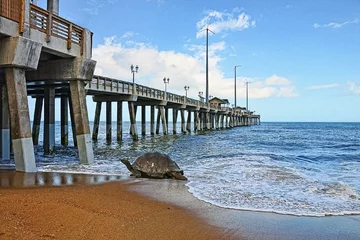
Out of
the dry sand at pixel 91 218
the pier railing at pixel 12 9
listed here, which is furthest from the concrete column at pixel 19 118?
the dry sand at pixel 91 218

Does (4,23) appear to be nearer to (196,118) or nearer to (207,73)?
(196,118)

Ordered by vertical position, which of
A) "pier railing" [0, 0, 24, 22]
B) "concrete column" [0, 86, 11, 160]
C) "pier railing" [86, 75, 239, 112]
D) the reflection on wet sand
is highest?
"pier railing" [0, 0, 24, 22]

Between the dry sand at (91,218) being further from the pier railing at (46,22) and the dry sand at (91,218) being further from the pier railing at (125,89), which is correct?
the pier railing at (125,89)

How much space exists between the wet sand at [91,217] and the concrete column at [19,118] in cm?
291

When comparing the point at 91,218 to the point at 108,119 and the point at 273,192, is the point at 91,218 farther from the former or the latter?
the point at 108,119

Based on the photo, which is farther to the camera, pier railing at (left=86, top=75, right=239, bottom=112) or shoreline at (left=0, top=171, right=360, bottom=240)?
pier railing at (left=86, top=75, right=239, bottom=112)

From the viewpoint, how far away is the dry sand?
4.22 meters

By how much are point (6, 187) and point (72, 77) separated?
614 cm

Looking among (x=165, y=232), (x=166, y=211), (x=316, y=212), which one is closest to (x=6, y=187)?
(x=166, y=211)

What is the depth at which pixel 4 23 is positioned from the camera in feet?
29.5

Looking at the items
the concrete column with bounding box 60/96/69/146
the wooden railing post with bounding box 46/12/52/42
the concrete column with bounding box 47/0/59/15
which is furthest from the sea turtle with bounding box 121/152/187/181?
the concrete column with bounding box 60/96/69/146

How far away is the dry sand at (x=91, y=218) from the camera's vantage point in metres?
4.22

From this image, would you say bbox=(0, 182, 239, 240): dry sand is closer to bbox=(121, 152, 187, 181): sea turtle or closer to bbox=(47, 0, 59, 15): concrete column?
bbox=(121, 152, 187, 181): sea turtle

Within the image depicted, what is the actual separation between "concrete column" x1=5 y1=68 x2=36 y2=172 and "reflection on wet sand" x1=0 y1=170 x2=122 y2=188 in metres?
0.46
